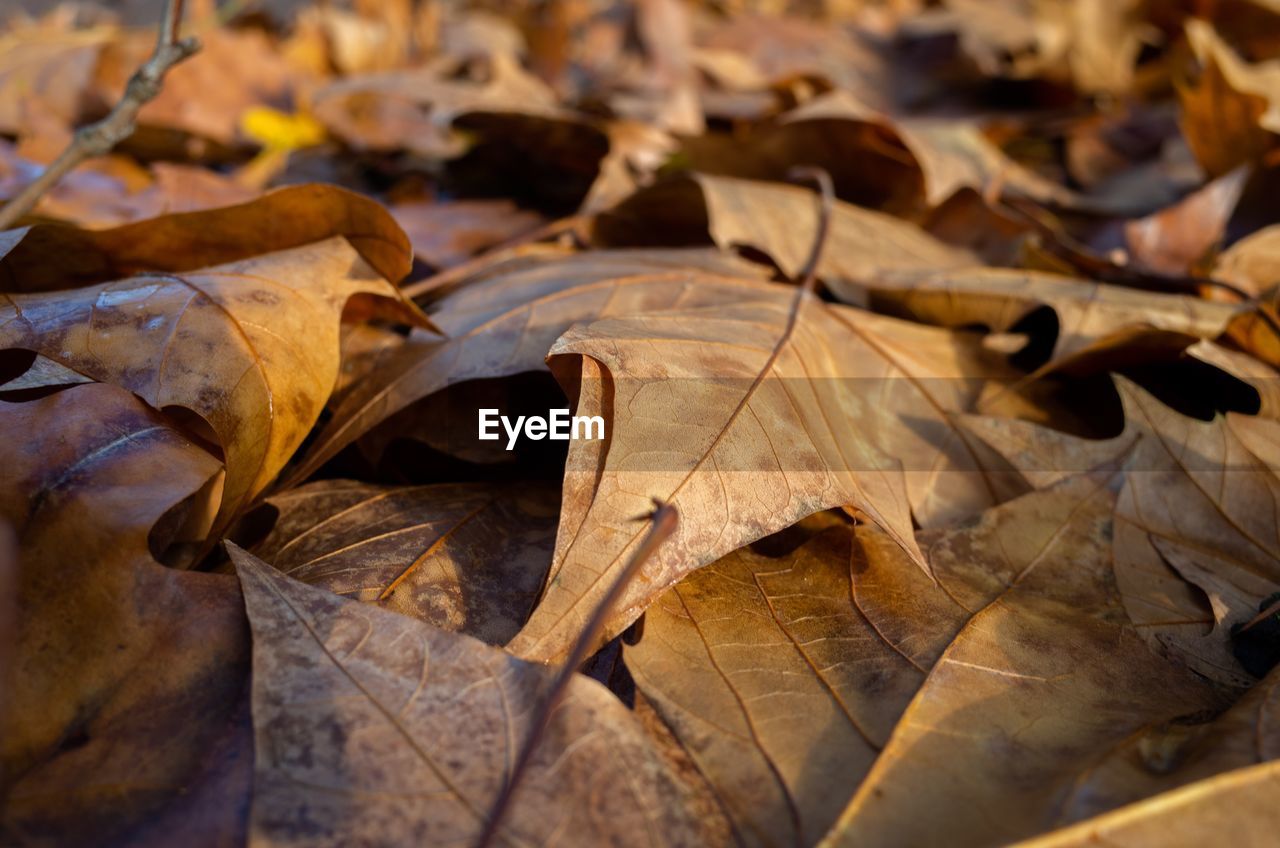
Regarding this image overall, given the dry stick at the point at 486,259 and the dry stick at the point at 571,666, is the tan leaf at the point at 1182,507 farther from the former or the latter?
the dry stick at the point at 486,259

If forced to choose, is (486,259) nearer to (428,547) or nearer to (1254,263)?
(428,547)

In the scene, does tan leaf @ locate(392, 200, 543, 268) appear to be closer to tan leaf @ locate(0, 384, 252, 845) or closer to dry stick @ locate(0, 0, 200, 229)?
dry stick @ locate(0, 0, 200, 229)

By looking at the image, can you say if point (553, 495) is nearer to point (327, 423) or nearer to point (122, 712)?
point (327, 423)

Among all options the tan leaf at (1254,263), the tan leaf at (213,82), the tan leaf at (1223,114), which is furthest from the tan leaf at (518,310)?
the tan leaf at (213,82)

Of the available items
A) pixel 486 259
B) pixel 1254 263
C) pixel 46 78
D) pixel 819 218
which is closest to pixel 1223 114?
pixel 1254 263

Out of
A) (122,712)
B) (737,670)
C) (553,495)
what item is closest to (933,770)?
(737,670)

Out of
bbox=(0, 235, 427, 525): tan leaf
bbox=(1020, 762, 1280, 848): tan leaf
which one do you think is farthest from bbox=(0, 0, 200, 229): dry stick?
bbox=(1020, 762, 1280, 848): tan leaf
